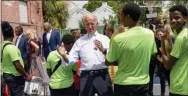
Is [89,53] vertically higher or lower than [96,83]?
higher

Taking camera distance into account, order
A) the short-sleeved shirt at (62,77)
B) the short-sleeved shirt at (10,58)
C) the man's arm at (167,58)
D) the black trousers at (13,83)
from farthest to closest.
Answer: the black trousers at (13,83), the short-sleeved shirt at (10,58), the short-sleeved shirt at (62,77), the man's arm at (167,58)

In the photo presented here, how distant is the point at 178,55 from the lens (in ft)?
15.3

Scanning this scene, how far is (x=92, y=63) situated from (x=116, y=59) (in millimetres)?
837

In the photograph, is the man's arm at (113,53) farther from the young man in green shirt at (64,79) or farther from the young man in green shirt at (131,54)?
the young man in green shirt at (64,79)

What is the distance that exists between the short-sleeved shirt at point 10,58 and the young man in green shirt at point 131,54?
7.33 feet

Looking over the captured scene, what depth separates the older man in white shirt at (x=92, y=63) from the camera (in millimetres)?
5863

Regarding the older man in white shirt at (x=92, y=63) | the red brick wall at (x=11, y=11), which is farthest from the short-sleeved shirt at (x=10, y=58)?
the red brick wall at (x=11, y=11)

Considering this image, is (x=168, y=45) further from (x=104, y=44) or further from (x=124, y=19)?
(x=104, y=44)

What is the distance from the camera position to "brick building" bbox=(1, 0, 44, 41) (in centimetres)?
2306

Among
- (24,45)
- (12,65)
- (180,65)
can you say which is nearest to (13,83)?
(12,65)

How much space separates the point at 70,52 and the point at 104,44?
20.6 inches

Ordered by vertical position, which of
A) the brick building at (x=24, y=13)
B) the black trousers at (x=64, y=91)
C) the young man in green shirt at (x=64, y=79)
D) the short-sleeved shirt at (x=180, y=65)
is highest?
the brick building at (x=24, y=13)

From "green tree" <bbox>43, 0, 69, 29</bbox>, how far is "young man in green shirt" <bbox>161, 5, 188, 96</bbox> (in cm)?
3136

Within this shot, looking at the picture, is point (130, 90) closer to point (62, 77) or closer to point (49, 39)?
point (62, 77)
